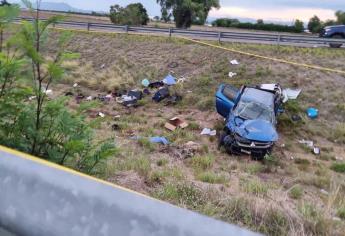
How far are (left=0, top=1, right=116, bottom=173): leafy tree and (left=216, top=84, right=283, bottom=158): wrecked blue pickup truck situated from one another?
8.46 metres

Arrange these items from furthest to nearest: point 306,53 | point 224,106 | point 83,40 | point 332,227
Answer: point 83,40, point 306,53, point 224,106, point 332,227

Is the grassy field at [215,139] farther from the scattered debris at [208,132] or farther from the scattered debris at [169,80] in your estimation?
the scattered debris at [169,80]

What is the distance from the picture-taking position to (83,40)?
91.4 ft

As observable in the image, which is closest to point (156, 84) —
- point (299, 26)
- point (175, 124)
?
point (175, 124)

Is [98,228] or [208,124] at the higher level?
[98,228]

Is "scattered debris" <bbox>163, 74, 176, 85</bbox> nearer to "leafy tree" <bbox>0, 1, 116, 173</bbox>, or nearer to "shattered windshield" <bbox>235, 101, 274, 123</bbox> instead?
"shattered windshield" <bbox>235, 101, 274, 123</bbox>

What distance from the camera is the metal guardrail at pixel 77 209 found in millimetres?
1690

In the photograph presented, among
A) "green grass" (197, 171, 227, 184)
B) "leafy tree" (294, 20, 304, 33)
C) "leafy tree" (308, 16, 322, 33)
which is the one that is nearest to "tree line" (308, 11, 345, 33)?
"leafy tree" (308, 16, 322, 33)

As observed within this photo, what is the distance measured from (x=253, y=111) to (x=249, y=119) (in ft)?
1.41

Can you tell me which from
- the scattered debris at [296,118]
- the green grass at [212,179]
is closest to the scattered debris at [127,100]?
the scattered debris at [296,118]

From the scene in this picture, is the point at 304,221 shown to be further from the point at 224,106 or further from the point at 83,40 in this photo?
the point at 83,40

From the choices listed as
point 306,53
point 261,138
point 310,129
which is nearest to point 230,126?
point 261,138

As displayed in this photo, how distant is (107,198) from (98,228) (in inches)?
4.9

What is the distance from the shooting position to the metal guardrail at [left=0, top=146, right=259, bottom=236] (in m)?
1.69
